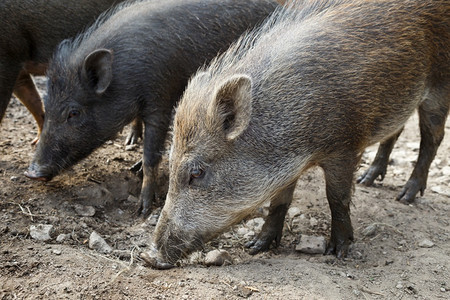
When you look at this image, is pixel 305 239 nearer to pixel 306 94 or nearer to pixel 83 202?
pixel 306 94

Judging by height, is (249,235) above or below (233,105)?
below

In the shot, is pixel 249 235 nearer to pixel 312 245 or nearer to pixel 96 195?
pixel 312 245

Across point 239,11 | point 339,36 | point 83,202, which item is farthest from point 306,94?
point 83,202

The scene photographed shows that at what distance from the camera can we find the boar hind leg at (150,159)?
596cm

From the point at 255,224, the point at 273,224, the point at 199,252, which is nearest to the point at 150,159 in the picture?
the point at 255,224

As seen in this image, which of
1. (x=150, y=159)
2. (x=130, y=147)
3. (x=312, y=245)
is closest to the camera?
(x=312, y=245)

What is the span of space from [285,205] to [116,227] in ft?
5.40

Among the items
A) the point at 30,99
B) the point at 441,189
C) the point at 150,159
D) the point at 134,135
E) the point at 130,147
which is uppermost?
the point at 30,99

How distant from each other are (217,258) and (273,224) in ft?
2.59

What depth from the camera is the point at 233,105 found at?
14.4 feet

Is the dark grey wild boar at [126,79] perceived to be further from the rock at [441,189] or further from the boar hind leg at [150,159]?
the rock at [441,189]

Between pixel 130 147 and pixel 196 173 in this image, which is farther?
pixel 130 147

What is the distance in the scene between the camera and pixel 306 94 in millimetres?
4590

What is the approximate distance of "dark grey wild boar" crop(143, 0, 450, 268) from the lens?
4539 millimetres
